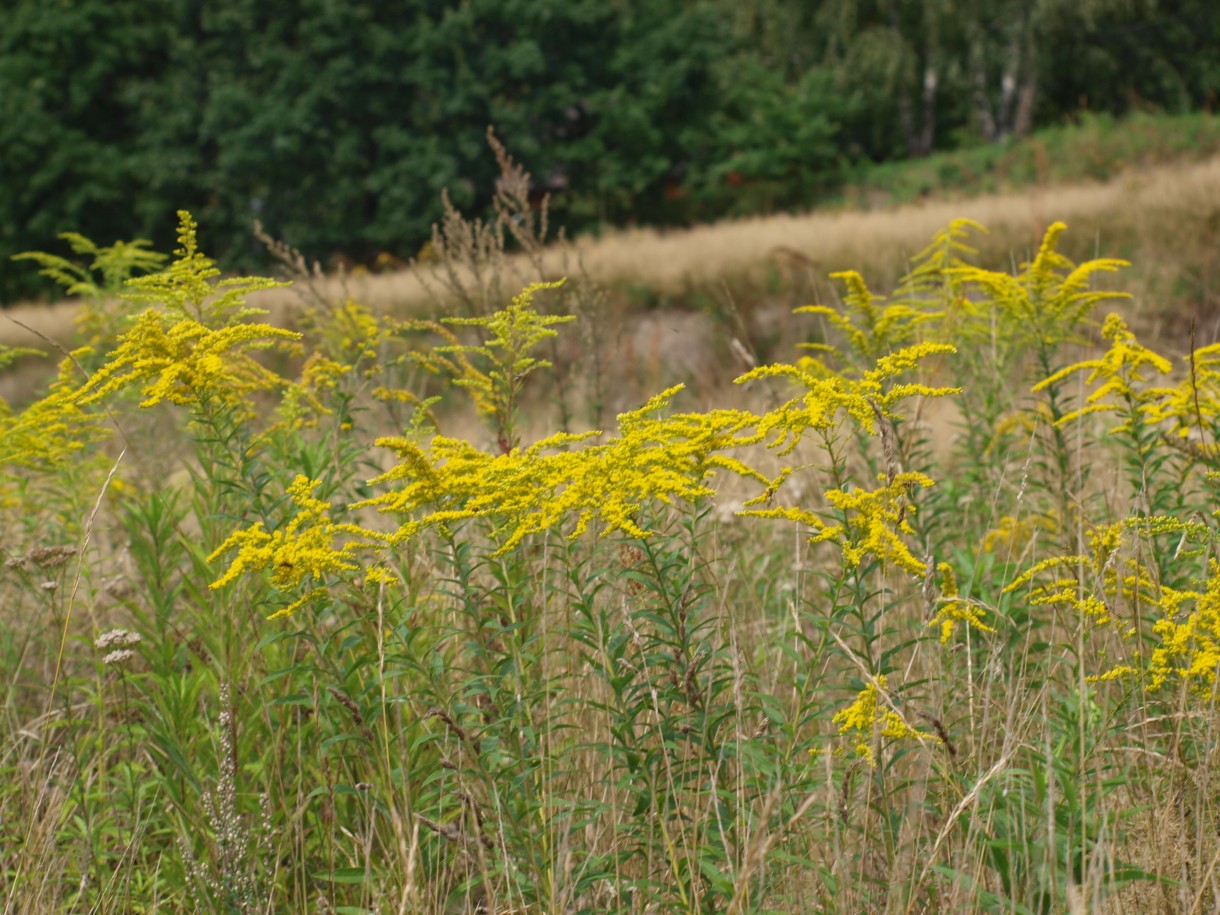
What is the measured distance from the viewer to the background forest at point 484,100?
22.9 metres

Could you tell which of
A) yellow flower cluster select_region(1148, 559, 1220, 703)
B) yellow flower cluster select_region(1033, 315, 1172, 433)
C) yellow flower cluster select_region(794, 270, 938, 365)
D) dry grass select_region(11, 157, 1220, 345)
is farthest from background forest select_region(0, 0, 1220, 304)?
yellow flower cluster select_region(1148, 559, 1220, 703)

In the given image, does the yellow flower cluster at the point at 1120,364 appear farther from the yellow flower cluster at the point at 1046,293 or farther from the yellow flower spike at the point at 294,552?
the yellow flower spike at the point at 294,552

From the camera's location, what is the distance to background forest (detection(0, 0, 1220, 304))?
75.3 feet

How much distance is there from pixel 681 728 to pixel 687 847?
228mm

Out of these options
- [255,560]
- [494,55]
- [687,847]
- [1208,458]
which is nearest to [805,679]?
[687,847]

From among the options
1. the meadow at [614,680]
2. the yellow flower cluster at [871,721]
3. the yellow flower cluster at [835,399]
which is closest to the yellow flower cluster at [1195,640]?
the meadow at [614,680]

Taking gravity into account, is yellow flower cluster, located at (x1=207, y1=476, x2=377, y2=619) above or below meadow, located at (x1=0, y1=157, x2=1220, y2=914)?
above

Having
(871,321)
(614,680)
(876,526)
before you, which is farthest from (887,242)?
(614,680)

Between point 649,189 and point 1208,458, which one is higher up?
point 649,189

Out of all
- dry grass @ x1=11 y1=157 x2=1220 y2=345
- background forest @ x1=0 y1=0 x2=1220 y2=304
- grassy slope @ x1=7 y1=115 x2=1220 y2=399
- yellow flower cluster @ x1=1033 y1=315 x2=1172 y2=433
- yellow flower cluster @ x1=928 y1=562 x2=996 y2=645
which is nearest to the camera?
yellow flower cluster @ x1=928 y1=562 x2=996 y2=645

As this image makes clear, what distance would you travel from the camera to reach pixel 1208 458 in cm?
269

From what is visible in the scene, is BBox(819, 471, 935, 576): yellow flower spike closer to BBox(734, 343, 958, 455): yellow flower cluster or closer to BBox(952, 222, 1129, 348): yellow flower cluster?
BBox(734, 343, 958, 455): yellow flower cluster

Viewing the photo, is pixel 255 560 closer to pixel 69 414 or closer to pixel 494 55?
pixel 69 414

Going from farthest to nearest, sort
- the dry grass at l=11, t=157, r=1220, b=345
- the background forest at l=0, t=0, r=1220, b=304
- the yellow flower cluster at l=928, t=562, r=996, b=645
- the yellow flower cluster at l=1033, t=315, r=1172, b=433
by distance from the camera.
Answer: the background forest at l=0, t=0, r=1220, b=304, the dry grass at l=11, t=157, r=1220, b=345, the yellow flower cluster at l=1033, t=315, r=1172, b=433, the yellow flower cluster at l=928, t=562, r=996, b=645
